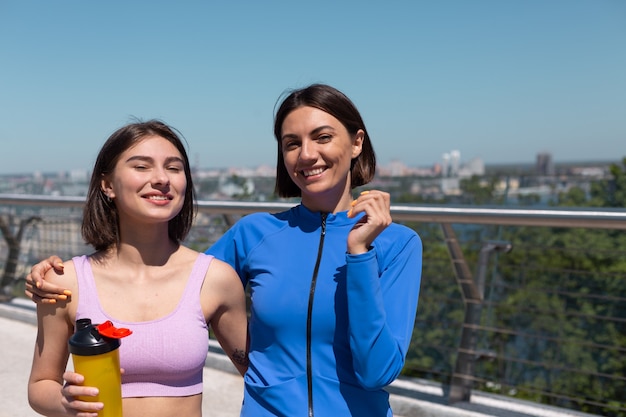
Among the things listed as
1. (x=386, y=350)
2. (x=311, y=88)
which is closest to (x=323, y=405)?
(x=386, y=350)

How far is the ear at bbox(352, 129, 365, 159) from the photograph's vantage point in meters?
1.80

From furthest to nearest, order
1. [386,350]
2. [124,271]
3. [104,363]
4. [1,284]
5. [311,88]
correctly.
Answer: [1,284] → [124,271] → [311,88] → [386,350] → [104,363]

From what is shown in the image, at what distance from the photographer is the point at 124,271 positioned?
188cm

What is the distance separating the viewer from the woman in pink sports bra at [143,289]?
1738 millimetres

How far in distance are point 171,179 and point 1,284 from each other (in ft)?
16.7

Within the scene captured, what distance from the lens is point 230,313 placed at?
193cm

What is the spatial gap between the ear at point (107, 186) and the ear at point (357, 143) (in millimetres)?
729

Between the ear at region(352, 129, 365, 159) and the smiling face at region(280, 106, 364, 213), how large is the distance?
5cm

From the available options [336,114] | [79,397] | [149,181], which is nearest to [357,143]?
[336,114]

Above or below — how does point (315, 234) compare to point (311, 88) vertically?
below

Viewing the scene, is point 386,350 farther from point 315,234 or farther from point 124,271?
point 124,271

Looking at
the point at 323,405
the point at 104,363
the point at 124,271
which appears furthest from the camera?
the point at 124,271

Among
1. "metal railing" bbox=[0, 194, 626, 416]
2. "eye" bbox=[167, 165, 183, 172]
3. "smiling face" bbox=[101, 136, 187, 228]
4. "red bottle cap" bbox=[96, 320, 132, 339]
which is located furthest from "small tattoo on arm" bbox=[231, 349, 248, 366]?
"metal railing" bbox=[0, 194, 626, 416]

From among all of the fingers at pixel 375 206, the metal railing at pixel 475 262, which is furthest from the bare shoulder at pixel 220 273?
the metal railing at pixel 475 262
